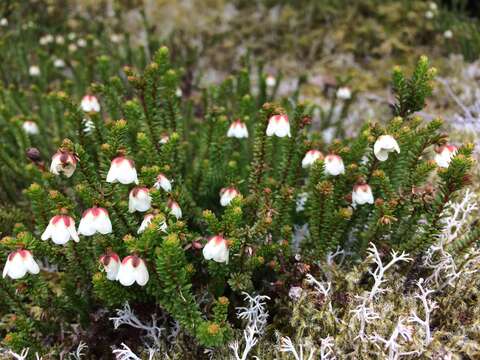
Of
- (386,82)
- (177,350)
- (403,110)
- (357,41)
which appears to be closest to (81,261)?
(177,350)

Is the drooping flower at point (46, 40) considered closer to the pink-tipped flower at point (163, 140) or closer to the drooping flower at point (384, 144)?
the pink-tipped flower at point (163, 140)

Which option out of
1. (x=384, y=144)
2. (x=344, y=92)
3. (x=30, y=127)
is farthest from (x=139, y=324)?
(x=344, y=92)

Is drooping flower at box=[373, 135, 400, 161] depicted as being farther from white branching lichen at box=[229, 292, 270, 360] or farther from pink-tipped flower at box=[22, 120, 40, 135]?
pink-tipped flower at box=[22, 120, 40, 135]

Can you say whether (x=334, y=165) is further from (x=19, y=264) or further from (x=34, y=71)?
(x=34, y=71)

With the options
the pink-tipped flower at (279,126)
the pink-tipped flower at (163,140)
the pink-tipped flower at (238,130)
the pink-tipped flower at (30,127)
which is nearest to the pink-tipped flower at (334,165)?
the pink-tipped flower at (279,126)

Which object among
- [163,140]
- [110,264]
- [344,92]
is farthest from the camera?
[344,92]

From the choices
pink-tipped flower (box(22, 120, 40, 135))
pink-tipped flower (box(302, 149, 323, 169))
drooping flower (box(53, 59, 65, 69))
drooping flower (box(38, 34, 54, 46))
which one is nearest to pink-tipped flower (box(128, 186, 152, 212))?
pink-tipped flower (box(302, 149, 323, 169))
